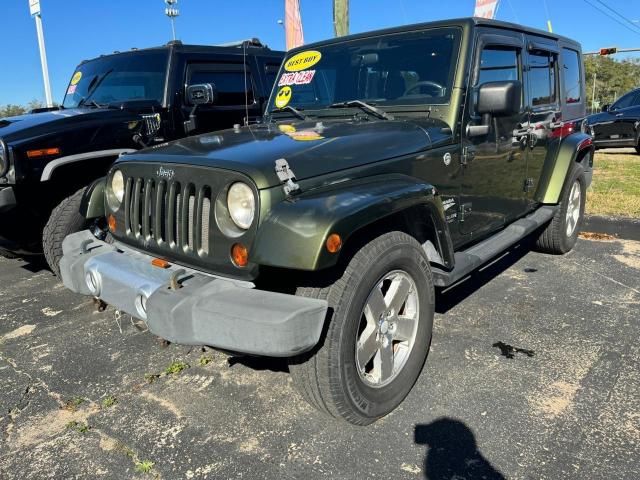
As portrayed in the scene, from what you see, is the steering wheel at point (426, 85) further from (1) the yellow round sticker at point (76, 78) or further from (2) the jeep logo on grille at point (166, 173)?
(1) the yellow round sticker at point (76, 78)

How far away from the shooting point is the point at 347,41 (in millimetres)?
3869

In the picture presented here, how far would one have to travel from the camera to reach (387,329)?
106 inches

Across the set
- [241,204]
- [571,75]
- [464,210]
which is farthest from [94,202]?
[571,75]

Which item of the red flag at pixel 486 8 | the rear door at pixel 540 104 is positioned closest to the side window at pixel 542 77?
the rear door at pixel 540 104

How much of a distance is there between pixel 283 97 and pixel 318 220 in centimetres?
220

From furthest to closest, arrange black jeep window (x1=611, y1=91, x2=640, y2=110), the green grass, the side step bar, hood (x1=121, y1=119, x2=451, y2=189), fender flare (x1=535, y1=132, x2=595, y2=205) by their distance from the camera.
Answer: black jeep window (x1=611, y1=91, x2=640, y2=110), the green grass, fender flare (x1=535, y1=132, x2=595, y2=205), the side step bar, hood (x1=121, y1=119, x2=451, y2=189)

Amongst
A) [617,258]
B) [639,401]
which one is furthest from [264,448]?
[617,258]

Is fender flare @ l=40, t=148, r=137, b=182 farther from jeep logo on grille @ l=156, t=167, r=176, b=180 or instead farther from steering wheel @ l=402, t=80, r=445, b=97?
steering wheel @ l=402, t=80, r=445, b=97

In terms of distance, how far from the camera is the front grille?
2525mm

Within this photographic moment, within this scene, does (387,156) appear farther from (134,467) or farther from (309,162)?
(134,467)

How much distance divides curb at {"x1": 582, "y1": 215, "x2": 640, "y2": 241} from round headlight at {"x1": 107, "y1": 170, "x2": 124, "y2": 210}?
5.42 m

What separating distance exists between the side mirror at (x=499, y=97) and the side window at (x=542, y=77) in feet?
4.43

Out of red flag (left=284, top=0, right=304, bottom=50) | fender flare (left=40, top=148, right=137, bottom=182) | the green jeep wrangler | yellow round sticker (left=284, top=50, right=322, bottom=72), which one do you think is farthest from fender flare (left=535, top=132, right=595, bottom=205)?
red flag (left=284, top=0, right=304, bottom=50)

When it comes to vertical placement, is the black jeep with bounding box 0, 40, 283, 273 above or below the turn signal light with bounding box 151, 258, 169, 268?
above
